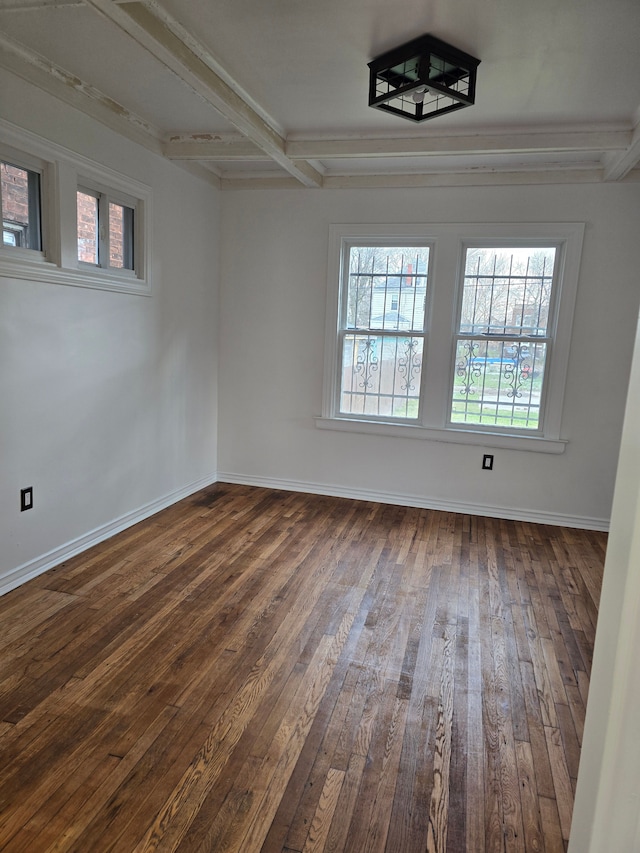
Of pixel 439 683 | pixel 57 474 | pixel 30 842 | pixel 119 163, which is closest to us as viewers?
pixel 30 842

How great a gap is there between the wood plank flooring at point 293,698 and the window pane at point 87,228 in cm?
184

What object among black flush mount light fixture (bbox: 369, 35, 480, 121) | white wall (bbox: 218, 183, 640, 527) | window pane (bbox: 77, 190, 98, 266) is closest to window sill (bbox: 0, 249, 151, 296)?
window pane (bbox: 77, 190, 98, 266)

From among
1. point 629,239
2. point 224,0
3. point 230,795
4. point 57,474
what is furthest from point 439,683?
point 629,239

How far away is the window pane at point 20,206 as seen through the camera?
2.76 metres

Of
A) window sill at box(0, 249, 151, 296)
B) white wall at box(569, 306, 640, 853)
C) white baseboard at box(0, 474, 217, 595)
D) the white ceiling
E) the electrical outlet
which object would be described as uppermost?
the white ceiling

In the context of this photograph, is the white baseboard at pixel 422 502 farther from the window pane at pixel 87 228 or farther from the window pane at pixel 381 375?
the window pane at pixel 87 228

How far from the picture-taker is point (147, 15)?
2172 millimetres

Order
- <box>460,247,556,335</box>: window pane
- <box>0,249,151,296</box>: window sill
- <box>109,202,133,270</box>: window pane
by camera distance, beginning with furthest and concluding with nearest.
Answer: <box>460,247,556,335</box>: window pane
<box>109,202,133,270</box>: window pane
<box>0,249,151,296</box>: window sill

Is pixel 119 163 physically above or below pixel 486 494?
above

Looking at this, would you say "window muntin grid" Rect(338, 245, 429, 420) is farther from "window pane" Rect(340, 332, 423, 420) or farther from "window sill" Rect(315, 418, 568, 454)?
"window sill" Rect(315, 418, 568, 454)

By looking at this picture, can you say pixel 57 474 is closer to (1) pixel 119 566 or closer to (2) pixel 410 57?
(1) pixel 119 566

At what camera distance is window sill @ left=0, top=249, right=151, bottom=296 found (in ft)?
8.98

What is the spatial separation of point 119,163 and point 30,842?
11.3 ft

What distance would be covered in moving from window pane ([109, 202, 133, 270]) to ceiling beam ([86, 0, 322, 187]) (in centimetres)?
102
